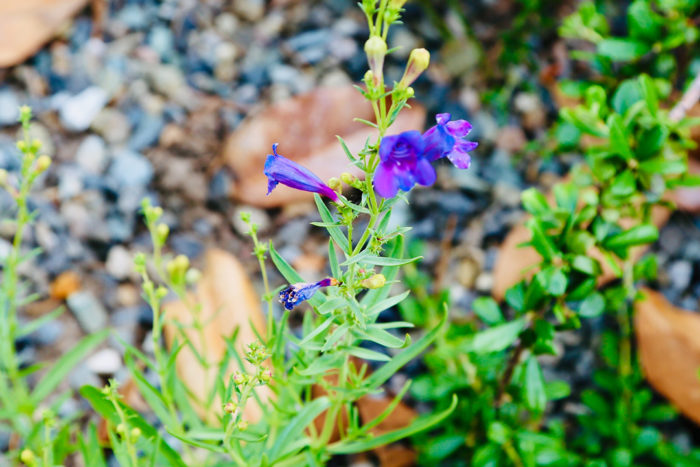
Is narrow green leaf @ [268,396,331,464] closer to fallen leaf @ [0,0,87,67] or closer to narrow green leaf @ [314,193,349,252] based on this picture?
narrow green leaf @ [314,193,349,252]

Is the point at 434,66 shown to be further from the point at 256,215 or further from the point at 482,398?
the point at 482,398

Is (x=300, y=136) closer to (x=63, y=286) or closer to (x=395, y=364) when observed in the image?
(x=63, y=286)

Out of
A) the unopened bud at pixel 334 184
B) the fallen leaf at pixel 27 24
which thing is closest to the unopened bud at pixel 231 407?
the unopened bud at pixel 334 184

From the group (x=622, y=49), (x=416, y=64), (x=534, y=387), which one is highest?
(x=416, y=64)

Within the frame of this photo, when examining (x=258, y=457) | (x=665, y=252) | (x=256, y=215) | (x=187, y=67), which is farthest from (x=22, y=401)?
(x=665, y=252)

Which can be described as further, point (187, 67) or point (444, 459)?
point (187, 67)

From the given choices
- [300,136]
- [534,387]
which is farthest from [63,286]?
[534,387]
